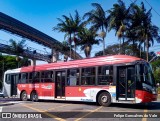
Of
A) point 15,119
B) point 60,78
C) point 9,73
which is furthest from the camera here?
point 9,73

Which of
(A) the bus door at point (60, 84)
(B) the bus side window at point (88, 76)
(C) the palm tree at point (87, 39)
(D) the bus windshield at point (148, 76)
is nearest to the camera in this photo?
(D) the bus windshield at point (148, 76)

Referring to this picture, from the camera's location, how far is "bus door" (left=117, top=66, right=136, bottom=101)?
53.0 feet

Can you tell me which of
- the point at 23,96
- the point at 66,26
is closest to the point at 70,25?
the point at 66,26

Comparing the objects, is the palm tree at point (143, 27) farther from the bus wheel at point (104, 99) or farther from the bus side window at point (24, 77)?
the bus wheel at point (104, 99)

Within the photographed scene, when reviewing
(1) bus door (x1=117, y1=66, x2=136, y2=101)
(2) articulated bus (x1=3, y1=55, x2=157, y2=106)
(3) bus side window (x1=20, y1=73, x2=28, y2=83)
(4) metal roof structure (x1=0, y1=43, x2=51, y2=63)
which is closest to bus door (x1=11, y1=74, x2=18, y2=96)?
(3) bus side window (x1=20, y1=73, x2=28, y2=83)

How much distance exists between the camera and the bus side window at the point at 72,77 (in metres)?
19.3

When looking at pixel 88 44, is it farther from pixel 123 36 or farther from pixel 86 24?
pixel 123 36

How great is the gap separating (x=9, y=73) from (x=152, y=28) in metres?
23.0

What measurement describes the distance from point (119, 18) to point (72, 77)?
21.5m

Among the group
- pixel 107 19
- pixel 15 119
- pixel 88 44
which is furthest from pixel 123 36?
pixel 15 119

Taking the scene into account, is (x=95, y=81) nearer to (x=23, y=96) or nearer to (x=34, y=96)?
(x=34, y=96)

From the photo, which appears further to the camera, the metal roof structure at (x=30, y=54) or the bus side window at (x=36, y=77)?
the metal roof structure at (x=30, y=54)

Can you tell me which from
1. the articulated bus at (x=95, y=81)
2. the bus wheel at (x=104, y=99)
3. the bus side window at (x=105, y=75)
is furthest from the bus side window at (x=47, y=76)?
the bus wheel at (x=104, y=99)

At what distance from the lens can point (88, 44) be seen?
4434 cm
